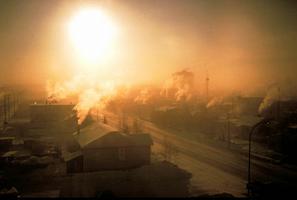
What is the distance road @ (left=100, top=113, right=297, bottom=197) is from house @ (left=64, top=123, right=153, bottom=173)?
381 cm

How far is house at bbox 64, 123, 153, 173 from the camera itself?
2253 centimetres

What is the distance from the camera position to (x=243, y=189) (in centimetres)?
1900

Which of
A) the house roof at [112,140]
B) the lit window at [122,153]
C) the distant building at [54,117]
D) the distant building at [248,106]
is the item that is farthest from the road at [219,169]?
the distant building at [248,106]

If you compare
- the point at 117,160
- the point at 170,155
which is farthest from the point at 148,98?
the point at 117,160

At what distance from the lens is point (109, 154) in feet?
74.9

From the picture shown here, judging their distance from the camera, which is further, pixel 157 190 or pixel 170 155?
pixel 170 155

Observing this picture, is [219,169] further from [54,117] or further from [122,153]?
[54,117]

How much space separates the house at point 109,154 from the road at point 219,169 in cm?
381

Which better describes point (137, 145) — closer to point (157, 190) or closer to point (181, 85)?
point (157, 190)

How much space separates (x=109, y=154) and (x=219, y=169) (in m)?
9.11

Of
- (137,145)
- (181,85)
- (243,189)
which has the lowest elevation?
(243,189)

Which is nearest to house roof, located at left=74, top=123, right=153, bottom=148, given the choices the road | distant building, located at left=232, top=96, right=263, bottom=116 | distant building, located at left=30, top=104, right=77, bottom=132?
the road

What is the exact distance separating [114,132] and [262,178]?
12.0 meters

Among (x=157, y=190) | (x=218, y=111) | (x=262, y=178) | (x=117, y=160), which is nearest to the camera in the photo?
(x=157, y=190)
